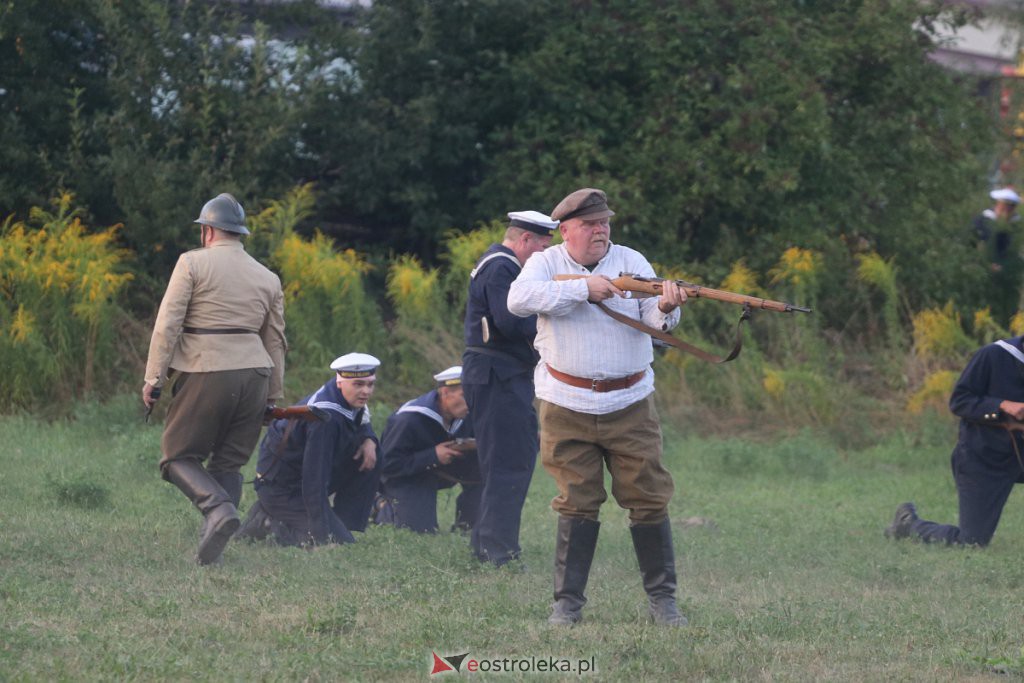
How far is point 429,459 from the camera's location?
972 centimetres

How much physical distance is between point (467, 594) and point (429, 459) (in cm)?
257

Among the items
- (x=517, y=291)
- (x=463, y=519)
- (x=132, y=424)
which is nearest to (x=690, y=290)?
(x=517, y=291)

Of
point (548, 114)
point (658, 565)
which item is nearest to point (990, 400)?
point (658, 565)

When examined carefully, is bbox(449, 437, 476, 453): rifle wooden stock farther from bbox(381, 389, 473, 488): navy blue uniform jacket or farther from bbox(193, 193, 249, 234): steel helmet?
bbox(193, 193, 249, 234): steel helmet

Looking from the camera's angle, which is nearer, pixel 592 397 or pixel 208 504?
pixel 592 397

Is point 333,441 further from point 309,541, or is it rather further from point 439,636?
point 439,636

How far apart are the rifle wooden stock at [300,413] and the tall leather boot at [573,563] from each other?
2424 mm

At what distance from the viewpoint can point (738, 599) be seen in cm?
755

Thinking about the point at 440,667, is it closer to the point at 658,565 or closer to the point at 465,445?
the point at 658,565

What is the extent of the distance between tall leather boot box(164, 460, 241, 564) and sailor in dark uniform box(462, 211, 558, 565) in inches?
55.5

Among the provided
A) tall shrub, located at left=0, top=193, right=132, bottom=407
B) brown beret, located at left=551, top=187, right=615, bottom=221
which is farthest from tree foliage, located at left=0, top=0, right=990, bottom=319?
brown beret, located at left=551, top=187, right=615, bottom=221

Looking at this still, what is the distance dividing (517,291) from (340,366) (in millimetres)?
2957

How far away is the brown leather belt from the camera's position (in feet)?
21.1

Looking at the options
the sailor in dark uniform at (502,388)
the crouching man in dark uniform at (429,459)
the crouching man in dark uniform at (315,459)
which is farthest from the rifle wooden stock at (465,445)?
the sailor in dark uniform at (502,388)
